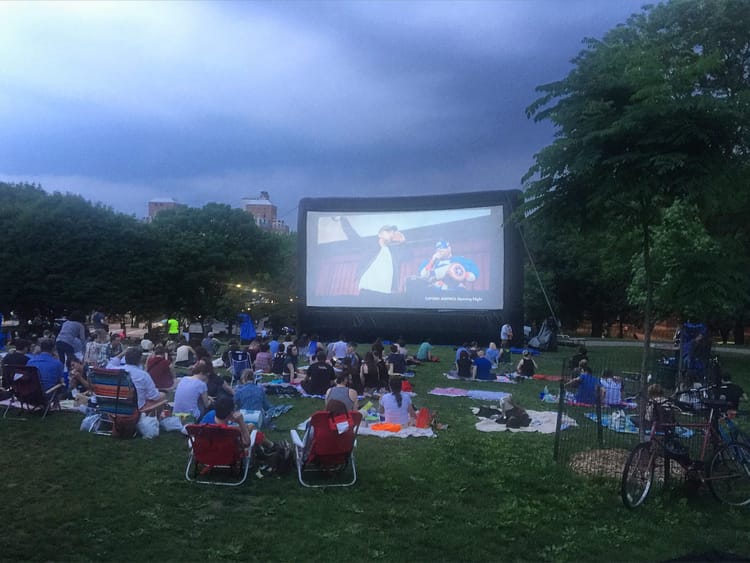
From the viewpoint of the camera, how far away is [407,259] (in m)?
23.4

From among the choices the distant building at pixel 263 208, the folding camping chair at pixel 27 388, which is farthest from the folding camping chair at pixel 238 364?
the distant building at pixel 263 208

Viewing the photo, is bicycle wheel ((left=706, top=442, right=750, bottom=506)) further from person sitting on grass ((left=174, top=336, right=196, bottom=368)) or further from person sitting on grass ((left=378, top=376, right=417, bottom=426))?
person sitting on grass ((left=174, top=336, right=196, bottom=368))

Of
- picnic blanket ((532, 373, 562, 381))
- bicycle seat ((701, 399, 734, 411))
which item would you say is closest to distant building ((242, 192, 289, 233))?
picnic blanket ((532, 373, 562, 381))

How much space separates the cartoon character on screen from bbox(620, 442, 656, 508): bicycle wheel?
17201 mm

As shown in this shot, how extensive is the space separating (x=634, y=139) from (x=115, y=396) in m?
6.84

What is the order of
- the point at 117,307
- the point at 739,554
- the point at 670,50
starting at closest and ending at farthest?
the point at 739,554
the point at 670,50
the point at 117,307

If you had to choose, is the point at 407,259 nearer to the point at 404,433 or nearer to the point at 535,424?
the point at 535,424

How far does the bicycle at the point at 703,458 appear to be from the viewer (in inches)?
218

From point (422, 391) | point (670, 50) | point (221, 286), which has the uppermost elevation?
point (670, 50)

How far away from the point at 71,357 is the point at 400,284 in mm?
13624

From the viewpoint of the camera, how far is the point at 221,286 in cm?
3362

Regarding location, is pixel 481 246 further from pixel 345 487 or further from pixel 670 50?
pixel 345 487

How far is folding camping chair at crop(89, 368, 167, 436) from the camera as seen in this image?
746 cm

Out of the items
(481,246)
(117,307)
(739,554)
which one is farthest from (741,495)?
(117,307)
